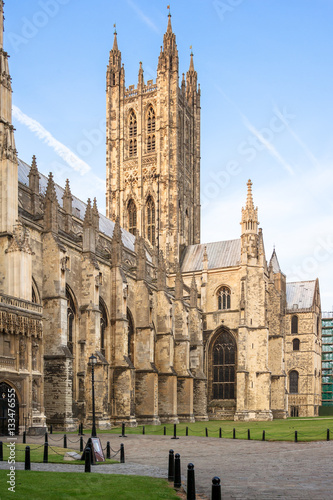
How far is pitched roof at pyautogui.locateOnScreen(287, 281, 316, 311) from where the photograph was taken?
78.4 metres

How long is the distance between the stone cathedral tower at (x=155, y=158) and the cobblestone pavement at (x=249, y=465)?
39.0m

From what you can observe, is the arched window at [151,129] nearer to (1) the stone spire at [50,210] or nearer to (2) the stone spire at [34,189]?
(2) the stone spire at [34,189]

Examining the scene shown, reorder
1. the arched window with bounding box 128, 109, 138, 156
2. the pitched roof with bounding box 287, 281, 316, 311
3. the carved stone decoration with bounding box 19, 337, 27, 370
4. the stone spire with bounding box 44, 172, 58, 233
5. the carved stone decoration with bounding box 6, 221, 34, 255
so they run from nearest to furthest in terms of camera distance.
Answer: the carved stone decoration with bounding box 19, 337, 27, 370, the carved stone decoration with bounding box 6, 221, 34, 255, the stone spire with bounding box 44, 172, 58, 233, the arched window with bounding box 128, 109, 138, 156, the pitched roof with bounding box 287, 281, 316, 311

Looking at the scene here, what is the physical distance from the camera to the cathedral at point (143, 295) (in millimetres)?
30734

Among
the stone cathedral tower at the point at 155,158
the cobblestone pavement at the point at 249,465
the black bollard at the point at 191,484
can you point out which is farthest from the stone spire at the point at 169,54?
the black bollard at the point at 191,484

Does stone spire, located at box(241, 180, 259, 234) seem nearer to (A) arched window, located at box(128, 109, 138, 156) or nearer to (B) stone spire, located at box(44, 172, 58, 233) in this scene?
(A) arched window, located at box(128, 109, 138, 156)

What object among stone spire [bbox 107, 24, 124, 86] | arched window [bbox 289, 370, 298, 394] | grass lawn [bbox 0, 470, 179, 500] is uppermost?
stone spire [bbox 107, 24, 124, 86]

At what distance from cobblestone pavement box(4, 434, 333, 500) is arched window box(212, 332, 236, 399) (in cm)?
2976

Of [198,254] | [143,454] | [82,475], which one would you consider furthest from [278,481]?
[198,254]

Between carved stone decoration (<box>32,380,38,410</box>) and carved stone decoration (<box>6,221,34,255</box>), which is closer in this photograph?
carved stone decoration (<box>32,380,38,410</box>)

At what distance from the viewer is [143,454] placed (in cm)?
2119

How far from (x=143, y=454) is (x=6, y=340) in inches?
341

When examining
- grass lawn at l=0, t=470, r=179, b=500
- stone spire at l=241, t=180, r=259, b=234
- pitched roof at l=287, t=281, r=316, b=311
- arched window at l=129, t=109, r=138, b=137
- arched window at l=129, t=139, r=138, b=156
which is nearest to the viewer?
grass lawn at l=0, t=470, r=179, b=500

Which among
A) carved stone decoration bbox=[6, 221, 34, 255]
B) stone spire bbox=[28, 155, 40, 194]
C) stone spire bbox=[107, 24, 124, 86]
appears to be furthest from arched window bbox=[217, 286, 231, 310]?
carved stone decoration bbox=[6, 221, 34, 255]
